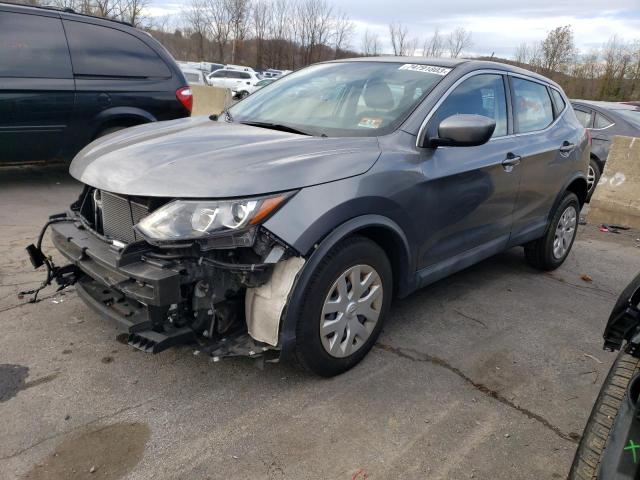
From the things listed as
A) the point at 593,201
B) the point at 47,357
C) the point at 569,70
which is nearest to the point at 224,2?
the point at 569,70

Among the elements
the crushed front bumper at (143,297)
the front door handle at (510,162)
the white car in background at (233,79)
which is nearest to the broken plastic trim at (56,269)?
the crushed front bumper at (143,297)

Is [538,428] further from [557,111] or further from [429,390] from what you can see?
[557,111]

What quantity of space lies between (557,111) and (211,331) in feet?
12.7

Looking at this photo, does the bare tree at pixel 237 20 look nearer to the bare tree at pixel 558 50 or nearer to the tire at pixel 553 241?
the bare tree at pixel 558 50

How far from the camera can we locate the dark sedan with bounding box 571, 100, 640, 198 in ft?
28.3

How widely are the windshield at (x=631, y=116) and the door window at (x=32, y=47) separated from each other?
28.1 feet

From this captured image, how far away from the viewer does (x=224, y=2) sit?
52.5 metres

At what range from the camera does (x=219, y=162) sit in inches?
99.2

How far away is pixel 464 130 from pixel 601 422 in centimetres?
174

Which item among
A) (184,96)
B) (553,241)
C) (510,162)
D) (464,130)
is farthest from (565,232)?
(184,96)

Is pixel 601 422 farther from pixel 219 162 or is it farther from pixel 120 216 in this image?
pixel 120 216

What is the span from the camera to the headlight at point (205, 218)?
2334 millimetres

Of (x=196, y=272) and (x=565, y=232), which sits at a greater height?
(x=196, y=272)

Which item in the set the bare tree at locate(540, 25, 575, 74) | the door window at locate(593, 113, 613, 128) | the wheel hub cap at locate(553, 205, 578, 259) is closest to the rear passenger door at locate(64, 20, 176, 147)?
the wheel hub cap at locate(553, 205, 578, 259)
